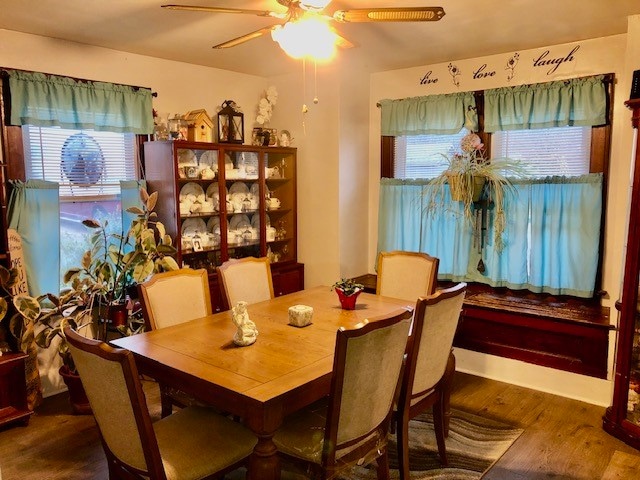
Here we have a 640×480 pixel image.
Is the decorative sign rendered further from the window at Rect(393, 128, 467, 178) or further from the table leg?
the window at Rect(393, 128, 467, 178)

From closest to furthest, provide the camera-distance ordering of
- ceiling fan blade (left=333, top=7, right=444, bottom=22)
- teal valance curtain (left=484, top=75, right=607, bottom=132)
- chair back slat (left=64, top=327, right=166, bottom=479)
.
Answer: chair back slat (left=64, top=327, right=166, bottom=479)
ceiling fan blade (left=333, top=7, right=444, bottom=22)
teal valance curtain (left=484, top=75, right=607, bottom=132)

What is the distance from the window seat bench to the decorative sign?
295 centimetres

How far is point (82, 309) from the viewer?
3.58 meters

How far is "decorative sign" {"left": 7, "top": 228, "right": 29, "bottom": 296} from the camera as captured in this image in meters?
3.10

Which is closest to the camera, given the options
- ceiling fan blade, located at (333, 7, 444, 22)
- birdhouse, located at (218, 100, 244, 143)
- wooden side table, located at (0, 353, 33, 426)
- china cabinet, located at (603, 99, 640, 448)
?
ceiling fan blade, located at (333, 7, 444, 22)

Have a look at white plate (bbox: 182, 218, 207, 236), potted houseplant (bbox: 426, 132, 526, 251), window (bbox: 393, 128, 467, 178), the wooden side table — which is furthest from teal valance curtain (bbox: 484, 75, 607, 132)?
the wooden side table

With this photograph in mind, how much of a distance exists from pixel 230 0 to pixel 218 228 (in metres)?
1.90

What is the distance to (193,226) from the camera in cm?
404

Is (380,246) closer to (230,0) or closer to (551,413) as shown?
(551,413)

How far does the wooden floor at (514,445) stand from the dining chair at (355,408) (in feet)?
2.99

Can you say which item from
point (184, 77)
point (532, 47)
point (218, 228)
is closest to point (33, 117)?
point (184, 77)

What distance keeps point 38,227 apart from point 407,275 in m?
2.36

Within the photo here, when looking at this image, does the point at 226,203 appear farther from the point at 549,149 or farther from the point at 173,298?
the point at 549,149

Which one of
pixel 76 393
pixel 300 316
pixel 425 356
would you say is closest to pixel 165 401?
pixel 300 316
